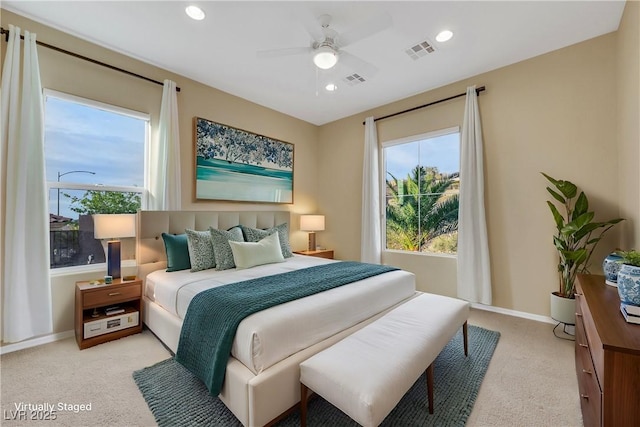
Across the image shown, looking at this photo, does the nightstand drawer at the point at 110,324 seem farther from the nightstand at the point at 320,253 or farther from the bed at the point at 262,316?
the nightstand at the point at 320,253

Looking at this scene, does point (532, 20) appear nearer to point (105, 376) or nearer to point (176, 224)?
point (176, 224)

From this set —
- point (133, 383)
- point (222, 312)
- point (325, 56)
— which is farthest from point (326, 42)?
point (133, 383)

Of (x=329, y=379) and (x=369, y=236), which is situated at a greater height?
(x=369, y=236)

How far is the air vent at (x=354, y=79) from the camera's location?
11.5 ft

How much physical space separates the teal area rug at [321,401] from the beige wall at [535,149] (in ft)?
4.81

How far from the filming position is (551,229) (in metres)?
3.02

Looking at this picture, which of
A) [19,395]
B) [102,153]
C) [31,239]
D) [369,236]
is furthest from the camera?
[369,236]

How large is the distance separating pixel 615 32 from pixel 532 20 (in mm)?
948

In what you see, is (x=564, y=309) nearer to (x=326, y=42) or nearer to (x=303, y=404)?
(x=303, y=404)

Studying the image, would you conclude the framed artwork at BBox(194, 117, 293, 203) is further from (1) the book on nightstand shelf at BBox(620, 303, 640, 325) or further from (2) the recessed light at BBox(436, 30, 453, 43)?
(1) the book on nightstand shelf at BBox(620, 303, 640, 325)

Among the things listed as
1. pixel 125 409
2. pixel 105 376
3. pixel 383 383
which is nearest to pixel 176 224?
pixel 105 376

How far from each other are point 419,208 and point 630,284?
2.93 m

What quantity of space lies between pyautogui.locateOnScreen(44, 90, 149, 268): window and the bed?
0.44 m

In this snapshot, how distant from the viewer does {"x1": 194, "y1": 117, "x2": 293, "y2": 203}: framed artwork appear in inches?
146
